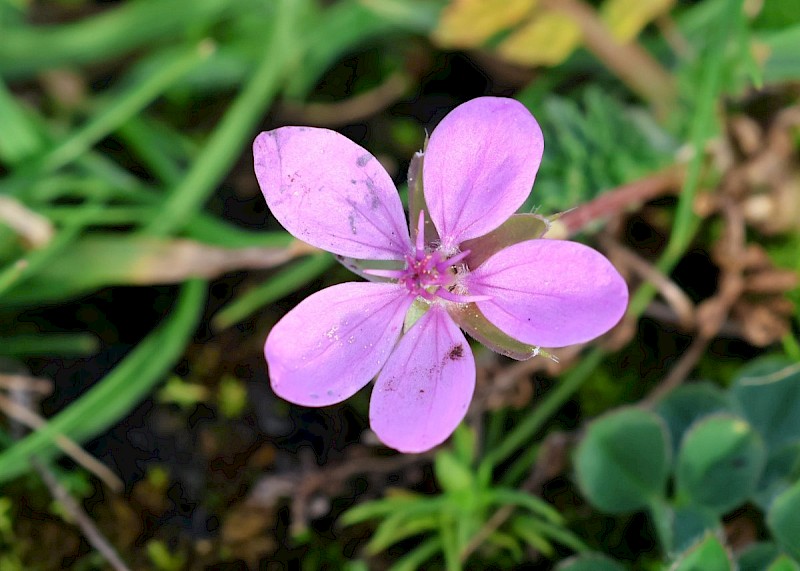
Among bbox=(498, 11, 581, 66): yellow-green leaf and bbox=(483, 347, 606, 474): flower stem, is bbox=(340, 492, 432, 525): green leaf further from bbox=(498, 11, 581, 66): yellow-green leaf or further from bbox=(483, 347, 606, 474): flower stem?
bbox=(498, 11, 581, 66): yellow-green leaf

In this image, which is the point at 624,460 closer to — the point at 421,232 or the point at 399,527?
the point at 399,527

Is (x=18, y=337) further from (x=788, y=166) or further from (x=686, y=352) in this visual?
(x=788, y=166)

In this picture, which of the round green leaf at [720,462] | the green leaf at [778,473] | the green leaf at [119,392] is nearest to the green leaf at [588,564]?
the round green leaf at [720,462]

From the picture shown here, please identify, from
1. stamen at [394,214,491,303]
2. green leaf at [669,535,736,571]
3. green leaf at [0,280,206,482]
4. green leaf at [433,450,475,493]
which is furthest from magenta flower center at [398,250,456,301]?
green leaf at [0,280,206,482]

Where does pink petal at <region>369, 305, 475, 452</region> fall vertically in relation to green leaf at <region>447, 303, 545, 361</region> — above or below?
below

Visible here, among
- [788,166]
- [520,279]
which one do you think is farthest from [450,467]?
[788,166]

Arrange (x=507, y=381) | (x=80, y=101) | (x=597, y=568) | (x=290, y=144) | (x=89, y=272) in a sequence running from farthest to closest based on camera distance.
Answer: (x=80, y=101) < (x=89, y=272) < (x=507, y=381) < (x=597, y=568) < (x=290, y=144)

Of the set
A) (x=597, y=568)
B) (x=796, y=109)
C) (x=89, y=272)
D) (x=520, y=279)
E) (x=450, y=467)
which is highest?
(x=520, y=279)
